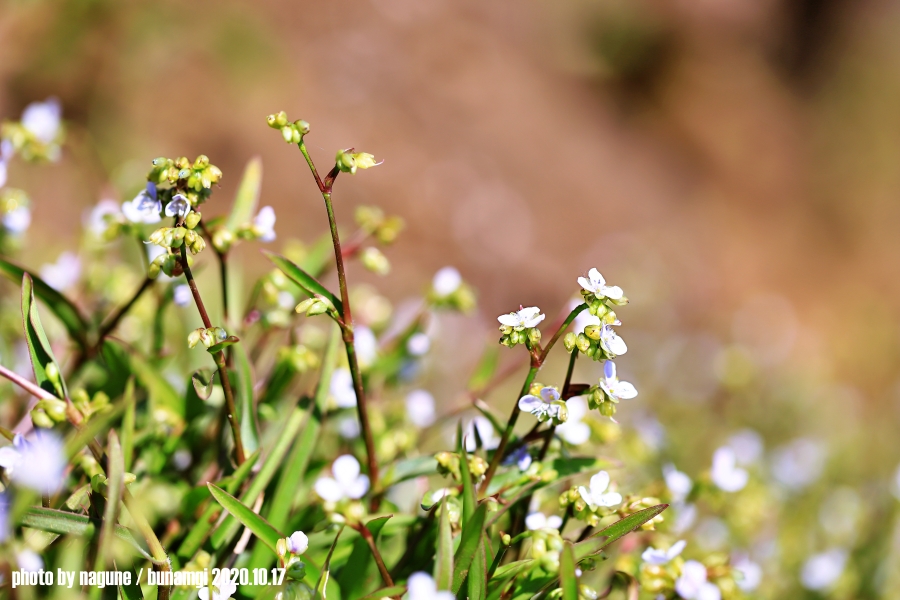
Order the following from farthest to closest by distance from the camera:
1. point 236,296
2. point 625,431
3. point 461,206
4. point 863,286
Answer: point 863,286 < point 461,206 < point 625,431 < point 236,296

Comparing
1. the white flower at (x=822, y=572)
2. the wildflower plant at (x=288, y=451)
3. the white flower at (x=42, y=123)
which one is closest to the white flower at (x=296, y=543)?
the wildflower plant at (x=288, y=451)

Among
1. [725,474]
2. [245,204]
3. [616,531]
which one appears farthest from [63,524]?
[725,474]

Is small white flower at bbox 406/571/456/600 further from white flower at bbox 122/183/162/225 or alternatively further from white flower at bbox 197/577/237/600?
white flower at bbox 122/183/162/225

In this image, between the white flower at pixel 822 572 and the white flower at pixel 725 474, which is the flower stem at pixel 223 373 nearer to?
the white flower at pixel 725 474

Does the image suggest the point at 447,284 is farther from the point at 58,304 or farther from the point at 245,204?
the point at 58,304

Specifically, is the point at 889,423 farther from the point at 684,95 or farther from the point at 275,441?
the point at 684,95

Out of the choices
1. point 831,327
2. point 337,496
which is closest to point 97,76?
point 337,496
